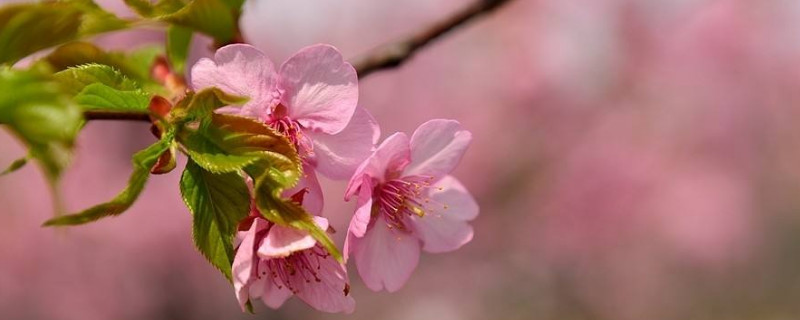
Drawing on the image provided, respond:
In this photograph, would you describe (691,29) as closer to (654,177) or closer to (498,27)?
(654,177)

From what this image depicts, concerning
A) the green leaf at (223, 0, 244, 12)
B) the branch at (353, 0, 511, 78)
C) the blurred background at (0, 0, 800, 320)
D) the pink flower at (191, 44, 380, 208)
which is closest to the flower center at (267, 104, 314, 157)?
the pink flower at (191, 44, 380, 208)

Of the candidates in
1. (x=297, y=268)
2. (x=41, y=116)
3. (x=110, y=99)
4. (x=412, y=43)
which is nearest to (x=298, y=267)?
(x=297, y=268)

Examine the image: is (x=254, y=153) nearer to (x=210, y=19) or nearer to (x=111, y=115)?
(x=111, y=115)

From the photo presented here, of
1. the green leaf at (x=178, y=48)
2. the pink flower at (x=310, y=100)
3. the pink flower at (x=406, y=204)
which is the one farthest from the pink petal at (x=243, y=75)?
the green leaf at (x=178, y=48)

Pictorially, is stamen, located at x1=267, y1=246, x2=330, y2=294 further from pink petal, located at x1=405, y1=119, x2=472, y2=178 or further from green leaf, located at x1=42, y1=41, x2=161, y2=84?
green leaf, located at x1=42, y1=41, x2=161, y2=84

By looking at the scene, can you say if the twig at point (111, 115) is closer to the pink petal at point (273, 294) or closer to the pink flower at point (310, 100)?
the pink flower at point (310, 100)
